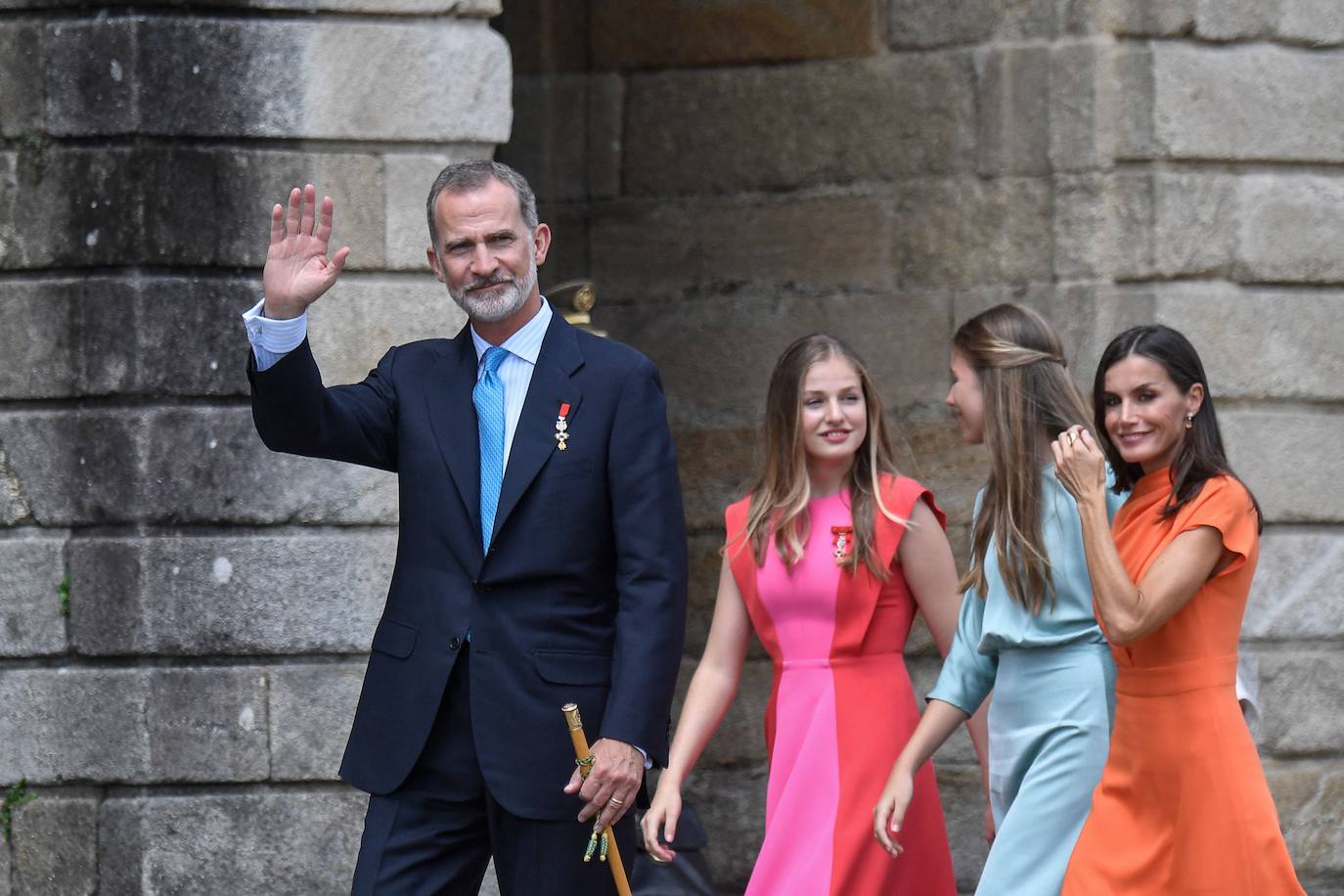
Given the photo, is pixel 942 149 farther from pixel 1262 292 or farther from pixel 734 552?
pixel 734 552

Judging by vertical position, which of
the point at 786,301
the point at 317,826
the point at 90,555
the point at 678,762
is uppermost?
the point at 786,301

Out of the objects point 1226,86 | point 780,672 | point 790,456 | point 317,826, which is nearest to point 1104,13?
point 1226,86

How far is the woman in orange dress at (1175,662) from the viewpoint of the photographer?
3.64 m

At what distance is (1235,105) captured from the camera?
5578mm

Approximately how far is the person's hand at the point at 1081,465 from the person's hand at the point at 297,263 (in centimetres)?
142

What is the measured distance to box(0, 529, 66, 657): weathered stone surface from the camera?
4.95 m

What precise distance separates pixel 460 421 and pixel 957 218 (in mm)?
2793

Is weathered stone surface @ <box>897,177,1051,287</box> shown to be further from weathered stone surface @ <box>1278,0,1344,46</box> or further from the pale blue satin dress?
the pale blue satin dress

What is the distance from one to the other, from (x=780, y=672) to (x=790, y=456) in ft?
1.62

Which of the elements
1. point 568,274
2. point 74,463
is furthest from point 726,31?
point 74,463

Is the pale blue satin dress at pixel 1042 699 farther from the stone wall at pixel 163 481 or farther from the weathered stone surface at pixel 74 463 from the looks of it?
the weathered stone surface at pixel 74 463

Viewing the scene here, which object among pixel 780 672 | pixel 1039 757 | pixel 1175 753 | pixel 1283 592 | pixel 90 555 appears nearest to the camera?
pixel 1175 753

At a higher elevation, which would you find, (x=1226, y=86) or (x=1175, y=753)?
(x=1226, y=86)

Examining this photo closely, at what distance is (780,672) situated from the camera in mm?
4402
